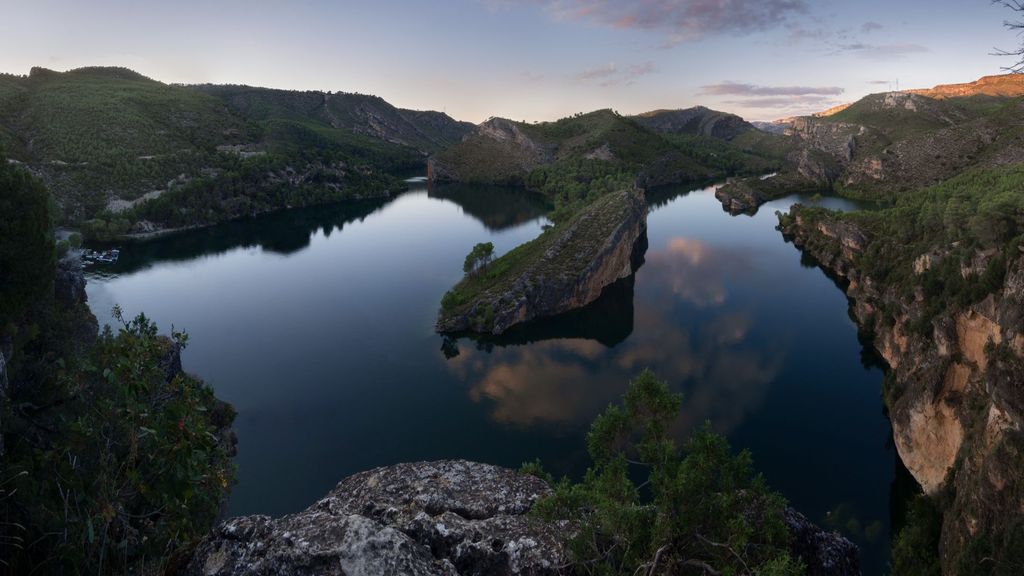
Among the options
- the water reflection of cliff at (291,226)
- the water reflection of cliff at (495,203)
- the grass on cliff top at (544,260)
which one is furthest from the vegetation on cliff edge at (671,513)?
the water reflection of cliff at (495,203)

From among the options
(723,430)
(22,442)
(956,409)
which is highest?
(22,442)

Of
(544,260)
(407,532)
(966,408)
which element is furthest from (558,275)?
(407,532)

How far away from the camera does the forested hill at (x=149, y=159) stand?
10612cm

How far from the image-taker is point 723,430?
1571 inches

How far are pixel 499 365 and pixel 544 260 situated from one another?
73.9ft

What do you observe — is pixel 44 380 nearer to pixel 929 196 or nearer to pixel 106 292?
pixel 106 292

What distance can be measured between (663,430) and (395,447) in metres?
28.4

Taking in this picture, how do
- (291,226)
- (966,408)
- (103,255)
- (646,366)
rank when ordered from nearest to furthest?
(966,408)
(646,366)
(103,255)
(291,226)

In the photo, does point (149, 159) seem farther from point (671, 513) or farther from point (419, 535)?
point (671, 513)

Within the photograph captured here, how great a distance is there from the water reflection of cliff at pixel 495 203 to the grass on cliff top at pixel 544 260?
39.2 meters

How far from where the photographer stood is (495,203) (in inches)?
6201

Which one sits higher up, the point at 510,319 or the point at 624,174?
the point at 624,174

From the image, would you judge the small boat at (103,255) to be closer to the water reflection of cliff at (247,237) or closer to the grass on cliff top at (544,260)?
the water reflection of cliff at (247,237)

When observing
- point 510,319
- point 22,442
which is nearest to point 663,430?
point 22,442
